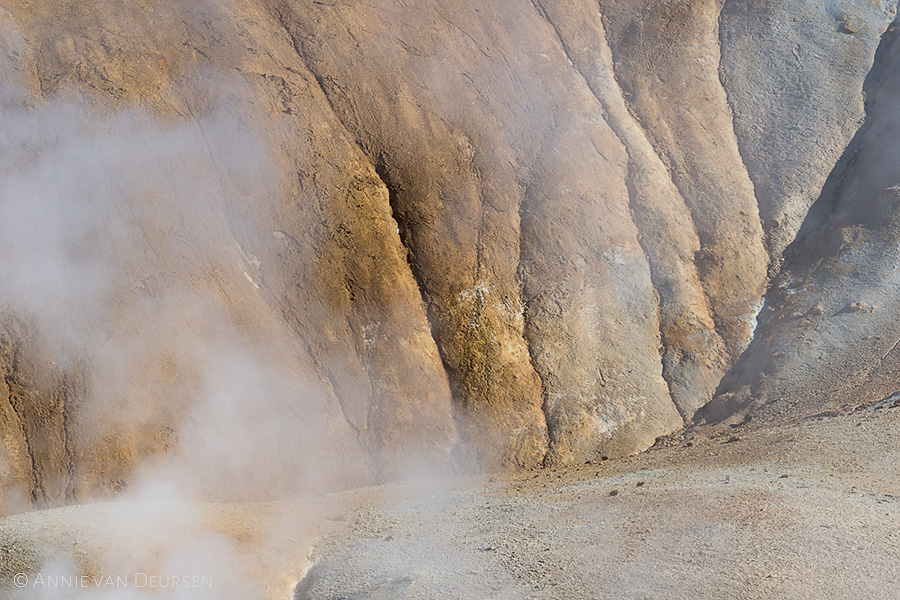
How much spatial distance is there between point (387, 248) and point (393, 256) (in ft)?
0.95

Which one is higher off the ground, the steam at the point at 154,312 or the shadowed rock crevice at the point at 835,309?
the shadowed rock crevice at the point at 835,309

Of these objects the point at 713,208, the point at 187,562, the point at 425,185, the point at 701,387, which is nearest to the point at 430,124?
the point at 425,185

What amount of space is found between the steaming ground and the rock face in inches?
89.3

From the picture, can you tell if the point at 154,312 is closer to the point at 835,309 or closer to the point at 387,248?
the point at 387,248

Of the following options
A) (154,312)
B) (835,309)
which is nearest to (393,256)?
(154,312)

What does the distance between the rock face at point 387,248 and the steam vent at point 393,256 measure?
0.26 ft

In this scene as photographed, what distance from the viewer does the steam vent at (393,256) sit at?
19219 millimetres

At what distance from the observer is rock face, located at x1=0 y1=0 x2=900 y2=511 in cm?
1934

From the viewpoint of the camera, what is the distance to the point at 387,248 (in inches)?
871

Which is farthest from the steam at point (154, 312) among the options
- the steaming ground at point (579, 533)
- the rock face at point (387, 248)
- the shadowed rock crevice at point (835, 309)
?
the shadowed rock crevice at point (835, 309)

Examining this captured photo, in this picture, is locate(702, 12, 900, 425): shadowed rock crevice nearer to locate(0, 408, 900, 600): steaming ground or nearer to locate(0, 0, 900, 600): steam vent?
locate(0, 0, 900, 600): steam vent

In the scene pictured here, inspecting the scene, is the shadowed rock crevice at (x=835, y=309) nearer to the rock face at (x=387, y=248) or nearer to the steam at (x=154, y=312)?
the rock face at (x=387, y=248)

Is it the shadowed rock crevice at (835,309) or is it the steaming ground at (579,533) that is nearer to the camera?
the steaming ground at (579,533)

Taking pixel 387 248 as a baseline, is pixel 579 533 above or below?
above
